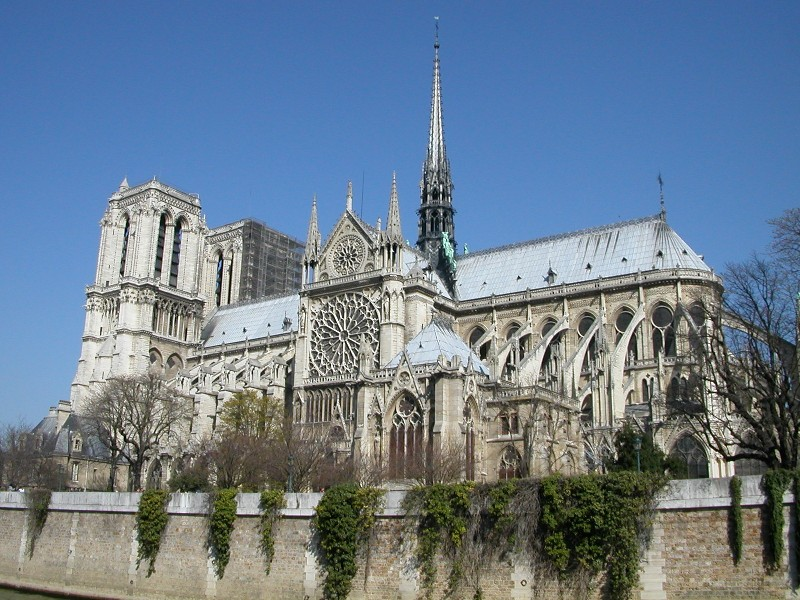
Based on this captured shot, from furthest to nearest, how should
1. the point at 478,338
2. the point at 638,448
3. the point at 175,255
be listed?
the point at 175,255, the point at 478,338, the point at 638,448

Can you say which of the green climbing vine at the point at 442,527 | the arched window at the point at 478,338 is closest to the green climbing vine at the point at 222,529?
the green climbing vine at the point at 442,527

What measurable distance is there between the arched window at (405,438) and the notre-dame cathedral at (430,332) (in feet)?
0.26

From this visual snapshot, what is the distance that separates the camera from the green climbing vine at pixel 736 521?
2456 cm

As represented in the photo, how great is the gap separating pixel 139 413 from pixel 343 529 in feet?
104

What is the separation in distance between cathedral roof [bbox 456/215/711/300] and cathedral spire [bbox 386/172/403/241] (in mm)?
9583

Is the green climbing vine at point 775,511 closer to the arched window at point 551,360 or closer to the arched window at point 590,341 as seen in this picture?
the arched window at point 551,360

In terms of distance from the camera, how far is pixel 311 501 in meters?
32.1

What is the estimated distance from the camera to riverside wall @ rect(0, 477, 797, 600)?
81.5ft

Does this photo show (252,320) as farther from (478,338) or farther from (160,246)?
(478,338)

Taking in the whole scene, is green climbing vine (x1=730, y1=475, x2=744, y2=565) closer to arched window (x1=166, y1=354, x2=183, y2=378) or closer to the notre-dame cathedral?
the notre-dame cathedral

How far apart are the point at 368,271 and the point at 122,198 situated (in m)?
32.5

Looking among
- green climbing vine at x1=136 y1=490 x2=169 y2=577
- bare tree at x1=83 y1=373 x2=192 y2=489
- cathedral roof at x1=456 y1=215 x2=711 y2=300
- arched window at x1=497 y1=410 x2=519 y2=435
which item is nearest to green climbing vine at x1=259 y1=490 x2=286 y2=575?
green climbing vine at x1=136 y1=490 x2=169 y2=577

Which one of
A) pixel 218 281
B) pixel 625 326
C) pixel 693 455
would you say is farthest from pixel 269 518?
pixel 218 281

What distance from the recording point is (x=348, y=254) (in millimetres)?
60750
